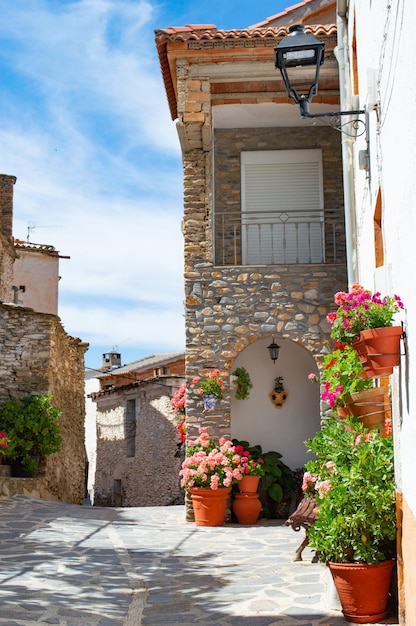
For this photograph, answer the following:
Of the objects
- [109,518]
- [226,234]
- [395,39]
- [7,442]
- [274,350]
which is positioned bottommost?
[109,518]

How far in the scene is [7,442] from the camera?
14156 millimetres

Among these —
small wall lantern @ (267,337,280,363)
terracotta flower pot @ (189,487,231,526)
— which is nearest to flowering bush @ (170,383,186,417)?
small wall lantern @ (267,337,280,363)

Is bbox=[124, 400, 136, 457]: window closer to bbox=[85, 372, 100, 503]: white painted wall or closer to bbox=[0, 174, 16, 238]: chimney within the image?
bbox=[85, 372, 100, 503]: white painted wall

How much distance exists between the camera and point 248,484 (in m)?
11.4

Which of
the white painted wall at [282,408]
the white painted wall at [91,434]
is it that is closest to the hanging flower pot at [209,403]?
the white painted wall at [282,408]

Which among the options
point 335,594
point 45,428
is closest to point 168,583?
point 335,594

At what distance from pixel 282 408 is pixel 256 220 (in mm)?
3073

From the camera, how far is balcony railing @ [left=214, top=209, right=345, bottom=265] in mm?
12633

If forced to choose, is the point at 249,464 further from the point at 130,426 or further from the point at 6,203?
the point at 6,203

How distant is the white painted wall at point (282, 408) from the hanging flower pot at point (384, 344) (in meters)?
8.11

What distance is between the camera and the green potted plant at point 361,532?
16.8ft

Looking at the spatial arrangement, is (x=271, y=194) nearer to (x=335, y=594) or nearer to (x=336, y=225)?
(x=336, y=225)

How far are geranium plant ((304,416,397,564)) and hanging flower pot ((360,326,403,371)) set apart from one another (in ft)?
3.62

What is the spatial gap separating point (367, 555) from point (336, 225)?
26.6ft
